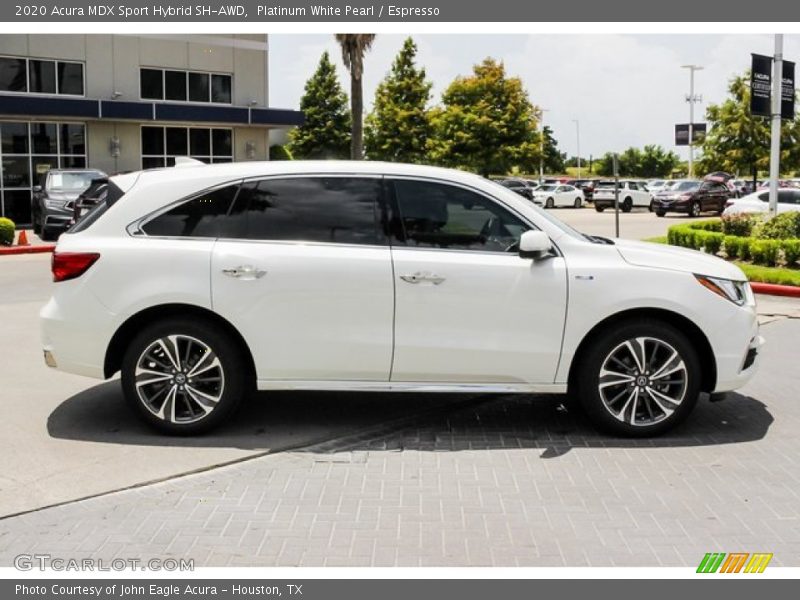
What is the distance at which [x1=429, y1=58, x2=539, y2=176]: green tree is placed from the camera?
6300 centimetres

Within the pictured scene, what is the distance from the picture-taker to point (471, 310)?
630 centimetres

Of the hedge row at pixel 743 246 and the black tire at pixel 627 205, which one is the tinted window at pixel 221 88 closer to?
the hedge row at pixel 743 246

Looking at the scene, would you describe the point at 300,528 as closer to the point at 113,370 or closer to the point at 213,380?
the point at 213,380

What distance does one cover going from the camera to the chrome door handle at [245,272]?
20.6 ft

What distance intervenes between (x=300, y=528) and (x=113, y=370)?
233cm

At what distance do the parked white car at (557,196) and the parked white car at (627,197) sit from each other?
348cm

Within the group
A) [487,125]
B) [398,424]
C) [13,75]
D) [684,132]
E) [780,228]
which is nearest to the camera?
[398,424]

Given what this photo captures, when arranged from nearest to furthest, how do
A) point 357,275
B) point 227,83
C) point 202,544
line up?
point 202,544 → point 357,275 → point 227,83

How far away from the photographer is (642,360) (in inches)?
252

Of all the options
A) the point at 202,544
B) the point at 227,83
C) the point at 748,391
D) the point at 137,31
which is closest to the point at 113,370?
the point at 202,544

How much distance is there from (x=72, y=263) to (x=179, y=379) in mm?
1049

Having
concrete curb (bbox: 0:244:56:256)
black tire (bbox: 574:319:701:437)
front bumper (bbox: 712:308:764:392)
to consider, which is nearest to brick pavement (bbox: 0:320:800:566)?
black tire (bbox: 574:319:701:437)

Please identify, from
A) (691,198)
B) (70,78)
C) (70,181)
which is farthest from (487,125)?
(70,181)

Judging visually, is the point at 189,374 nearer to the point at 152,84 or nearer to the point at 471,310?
the point at 471,310
